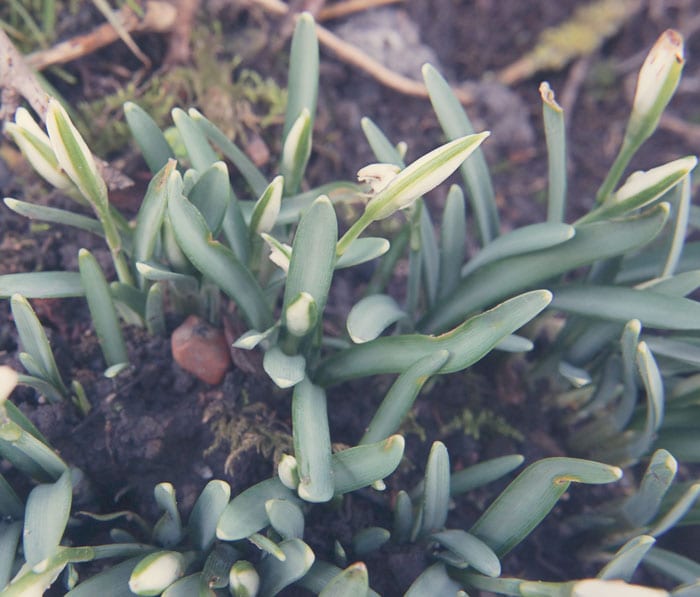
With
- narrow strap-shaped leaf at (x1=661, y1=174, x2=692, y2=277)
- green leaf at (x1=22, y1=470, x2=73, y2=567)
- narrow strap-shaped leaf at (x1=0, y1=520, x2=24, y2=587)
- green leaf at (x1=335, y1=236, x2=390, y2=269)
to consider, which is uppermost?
green leaf at (x1=335, y1=236, x2=390, y2=269)

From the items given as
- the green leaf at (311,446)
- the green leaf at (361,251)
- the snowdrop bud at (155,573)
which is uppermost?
the green leaf at (361,251)

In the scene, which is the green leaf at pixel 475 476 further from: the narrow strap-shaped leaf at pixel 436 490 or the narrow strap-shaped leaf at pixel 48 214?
the narrow strap-shaped leaf at pixel 48 214

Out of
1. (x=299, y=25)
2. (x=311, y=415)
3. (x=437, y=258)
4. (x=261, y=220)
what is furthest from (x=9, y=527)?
(x=299, y=25)

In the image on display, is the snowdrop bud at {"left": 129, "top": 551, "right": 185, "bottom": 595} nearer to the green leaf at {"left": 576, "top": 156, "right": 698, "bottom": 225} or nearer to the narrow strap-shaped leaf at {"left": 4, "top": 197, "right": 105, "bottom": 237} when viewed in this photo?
the narrow strap-shaped leaf at {"left": 4, "top": 197, "right": 105, "bottom": 237}

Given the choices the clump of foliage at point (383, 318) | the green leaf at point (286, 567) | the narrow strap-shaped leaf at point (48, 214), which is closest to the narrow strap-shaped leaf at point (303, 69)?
the clump of foliage at point (383, 318)

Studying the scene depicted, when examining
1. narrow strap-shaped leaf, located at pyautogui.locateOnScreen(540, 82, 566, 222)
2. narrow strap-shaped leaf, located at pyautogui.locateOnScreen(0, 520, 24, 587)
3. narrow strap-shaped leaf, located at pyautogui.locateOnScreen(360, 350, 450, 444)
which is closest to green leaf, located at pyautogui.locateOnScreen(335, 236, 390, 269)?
narrow strap-shaped leaf, located at pyautogui.locateOnScreen(360, 350, 450, 444)

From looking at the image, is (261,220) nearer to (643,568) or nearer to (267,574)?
(267,574)

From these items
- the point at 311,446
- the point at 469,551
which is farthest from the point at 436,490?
the point at 311,446

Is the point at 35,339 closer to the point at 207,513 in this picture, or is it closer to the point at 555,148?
the point at 207,513
